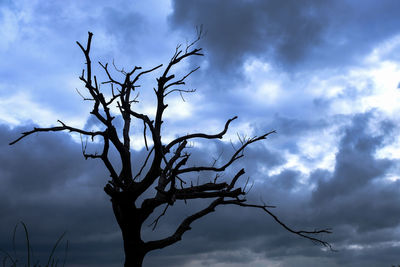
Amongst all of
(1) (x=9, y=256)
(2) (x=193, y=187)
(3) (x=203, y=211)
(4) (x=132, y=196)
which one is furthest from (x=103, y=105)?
(1) (x=9, y=256)

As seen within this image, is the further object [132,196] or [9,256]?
[132,196]

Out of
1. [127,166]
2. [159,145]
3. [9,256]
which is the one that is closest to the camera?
[9,256]

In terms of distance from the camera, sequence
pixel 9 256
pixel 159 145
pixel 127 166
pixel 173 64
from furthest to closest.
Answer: pixel 173 64 < pixel 127 166 < pixel 159 145 < pixel 9 256

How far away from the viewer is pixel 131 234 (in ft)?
38.0

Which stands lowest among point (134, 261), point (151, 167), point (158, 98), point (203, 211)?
point (134, 261)

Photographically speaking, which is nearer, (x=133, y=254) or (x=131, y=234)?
(x=133, y=254)

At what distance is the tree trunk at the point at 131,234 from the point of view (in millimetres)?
11461

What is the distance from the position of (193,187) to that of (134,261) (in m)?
2.67

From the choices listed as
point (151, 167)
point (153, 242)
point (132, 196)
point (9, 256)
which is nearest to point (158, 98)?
point (151, 167)

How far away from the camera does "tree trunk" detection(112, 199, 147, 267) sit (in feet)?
37.6

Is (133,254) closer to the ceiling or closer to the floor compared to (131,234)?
closer to the floor

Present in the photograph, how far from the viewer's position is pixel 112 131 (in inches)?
458

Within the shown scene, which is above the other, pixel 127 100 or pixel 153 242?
pixel 127 100

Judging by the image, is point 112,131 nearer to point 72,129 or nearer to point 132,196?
point 72,129
